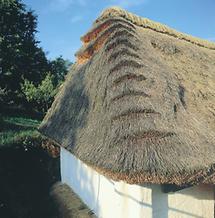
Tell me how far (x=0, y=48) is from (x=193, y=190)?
2323 centimetres

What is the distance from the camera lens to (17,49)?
26.6m

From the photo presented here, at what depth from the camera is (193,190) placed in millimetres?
7238

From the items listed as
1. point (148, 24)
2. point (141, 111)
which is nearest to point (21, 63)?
point (148, 24)

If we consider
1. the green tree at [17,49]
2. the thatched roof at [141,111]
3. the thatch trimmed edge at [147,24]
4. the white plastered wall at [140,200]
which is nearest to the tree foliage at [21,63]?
the green tree at [17,49]

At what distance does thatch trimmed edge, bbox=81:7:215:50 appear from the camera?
10195mm

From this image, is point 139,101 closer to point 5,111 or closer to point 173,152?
point 173,152

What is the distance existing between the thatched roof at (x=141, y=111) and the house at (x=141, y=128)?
2cm

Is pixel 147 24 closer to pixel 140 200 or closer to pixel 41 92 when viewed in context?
pixel 140 200

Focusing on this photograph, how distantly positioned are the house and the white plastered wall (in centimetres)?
2

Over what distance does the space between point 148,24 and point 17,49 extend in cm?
1857

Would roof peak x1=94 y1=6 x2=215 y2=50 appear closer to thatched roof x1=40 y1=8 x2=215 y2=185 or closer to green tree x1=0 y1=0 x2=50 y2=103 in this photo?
thatched roof x1=40 y1=8 x2=215 y2=185

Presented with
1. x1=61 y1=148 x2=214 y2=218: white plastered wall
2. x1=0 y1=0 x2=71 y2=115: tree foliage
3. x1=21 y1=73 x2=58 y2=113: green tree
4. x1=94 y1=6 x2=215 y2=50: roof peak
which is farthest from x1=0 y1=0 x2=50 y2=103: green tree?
x1=61 y1=148 x2=214 y2=218: white plastered wall

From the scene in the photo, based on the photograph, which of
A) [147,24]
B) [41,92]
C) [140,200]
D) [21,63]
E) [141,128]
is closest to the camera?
[141,128]

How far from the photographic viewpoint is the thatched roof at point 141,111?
17.6 ft
